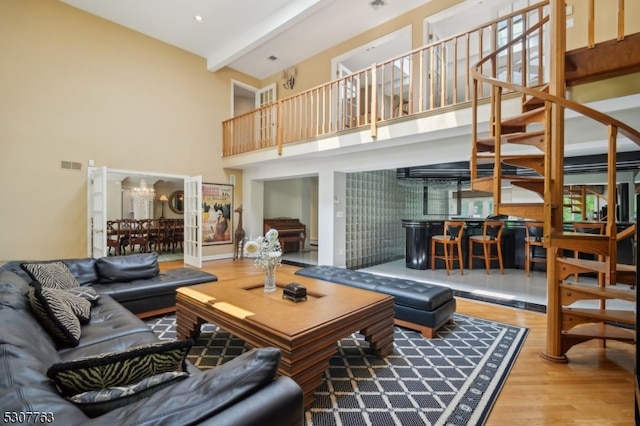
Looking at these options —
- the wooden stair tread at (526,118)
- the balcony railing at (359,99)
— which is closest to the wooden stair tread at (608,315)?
the wooden stair tread at (526,118)

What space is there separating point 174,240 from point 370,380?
7477mm

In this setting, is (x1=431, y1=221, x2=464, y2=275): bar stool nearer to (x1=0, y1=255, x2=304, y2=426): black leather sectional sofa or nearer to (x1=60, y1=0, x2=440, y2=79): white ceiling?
(x1=60, y1=0, x2=440, y2=79): white ceiling

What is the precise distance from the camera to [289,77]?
300 inches

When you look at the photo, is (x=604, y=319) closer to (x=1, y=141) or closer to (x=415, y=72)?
(x=415, y=72)

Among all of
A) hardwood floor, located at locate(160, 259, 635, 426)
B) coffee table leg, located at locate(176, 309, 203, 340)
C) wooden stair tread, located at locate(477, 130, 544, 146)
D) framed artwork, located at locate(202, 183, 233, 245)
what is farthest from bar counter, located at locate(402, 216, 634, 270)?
coffee table leg, located at locate(176, 309, 203, 340)

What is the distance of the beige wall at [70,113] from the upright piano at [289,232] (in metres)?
2.48

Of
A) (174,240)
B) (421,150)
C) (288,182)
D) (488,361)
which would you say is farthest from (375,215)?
(174,240)

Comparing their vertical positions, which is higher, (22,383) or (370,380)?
(22,383)

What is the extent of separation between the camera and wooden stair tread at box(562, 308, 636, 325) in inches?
84.4

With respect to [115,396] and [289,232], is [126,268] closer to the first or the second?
[115,396]

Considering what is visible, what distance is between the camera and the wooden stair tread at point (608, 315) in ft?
7.03

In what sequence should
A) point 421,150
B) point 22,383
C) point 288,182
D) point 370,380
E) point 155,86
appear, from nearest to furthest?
1. point 22,383
2. point 370,380
3. point 421,150
4. point 155,86
5. point 288,182

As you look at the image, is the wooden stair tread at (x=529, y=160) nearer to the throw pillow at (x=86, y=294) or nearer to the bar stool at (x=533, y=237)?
the bar stool at (x=533, y=237)

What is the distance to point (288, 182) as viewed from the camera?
9.68 meters
